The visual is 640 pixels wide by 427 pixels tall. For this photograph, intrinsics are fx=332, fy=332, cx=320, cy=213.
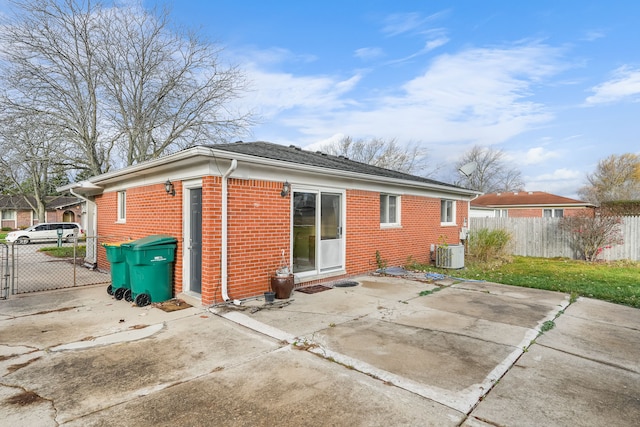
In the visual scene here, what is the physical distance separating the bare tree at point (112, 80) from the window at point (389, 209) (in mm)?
11206

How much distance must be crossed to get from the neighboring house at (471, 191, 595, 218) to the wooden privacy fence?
10117 millimetres

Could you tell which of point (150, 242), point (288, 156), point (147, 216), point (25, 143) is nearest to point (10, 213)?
point (25, 143)

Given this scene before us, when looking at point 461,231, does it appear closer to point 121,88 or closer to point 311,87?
point 311,87

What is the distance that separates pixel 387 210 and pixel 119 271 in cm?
678

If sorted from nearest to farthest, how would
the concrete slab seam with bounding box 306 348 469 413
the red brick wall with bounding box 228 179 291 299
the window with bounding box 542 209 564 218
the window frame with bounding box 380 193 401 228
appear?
1. the concrete slab seam with bounding box 306 348 469 413
2. the red brick wall with bounding box 228 179 291 299
3. the window frame with bounding box 380 193 401 228
4. the window with bounding box 542 209 564 218

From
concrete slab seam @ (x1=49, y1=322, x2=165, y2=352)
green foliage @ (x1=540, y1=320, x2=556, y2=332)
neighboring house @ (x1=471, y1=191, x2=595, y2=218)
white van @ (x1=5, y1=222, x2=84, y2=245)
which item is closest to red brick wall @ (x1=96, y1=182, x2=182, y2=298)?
concrete slab seam @ (x1=49, y1=322, x2=165, y2=352)

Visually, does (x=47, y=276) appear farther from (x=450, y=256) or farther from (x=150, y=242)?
(x=450, y=256)

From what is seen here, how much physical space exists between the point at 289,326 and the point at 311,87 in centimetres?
946

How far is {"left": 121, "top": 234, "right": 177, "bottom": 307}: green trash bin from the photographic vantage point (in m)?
5.85

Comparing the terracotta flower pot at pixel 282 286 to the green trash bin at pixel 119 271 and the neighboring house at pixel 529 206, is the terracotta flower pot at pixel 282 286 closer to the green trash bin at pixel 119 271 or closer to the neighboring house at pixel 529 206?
the green trash bin at pixel 119 271

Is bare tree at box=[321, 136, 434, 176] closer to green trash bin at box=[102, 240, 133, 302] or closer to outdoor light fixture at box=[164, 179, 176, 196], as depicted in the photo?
outdoor light fixture at box=[164, 179, 176, 196]

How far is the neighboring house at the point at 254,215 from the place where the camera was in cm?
571

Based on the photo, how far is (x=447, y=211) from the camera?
1233cm

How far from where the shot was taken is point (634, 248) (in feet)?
40.7
